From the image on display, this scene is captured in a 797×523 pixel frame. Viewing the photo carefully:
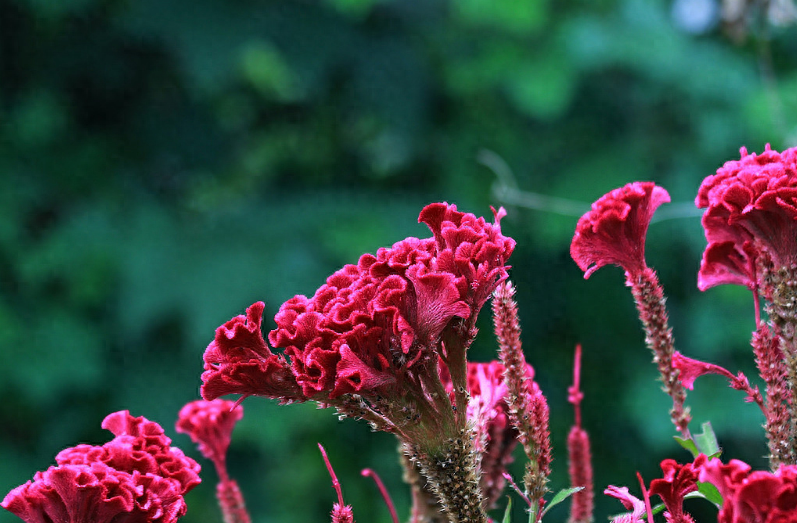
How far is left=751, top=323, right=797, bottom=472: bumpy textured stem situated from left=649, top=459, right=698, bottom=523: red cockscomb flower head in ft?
0.34

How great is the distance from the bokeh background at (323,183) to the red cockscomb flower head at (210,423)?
2.85 meters

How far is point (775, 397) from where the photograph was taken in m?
0.65

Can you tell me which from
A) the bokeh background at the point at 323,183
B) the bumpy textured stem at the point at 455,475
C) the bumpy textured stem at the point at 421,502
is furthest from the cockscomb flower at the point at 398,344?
the bokeh background at the point at 323,183

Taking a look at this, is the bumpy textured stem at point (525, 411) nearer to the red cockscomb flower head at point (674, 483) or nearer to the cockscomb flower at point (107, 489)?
the red cockscomb flower head at point (674, 483)

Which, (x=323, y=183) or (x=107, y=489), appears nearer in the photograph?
(x=107, y=489)

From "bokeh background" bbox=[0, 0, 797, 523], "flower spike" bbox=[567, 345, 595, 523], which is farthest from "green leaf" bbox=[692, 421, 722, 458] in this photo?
"bokeh background" bbox=[0, 0, 797, 523]

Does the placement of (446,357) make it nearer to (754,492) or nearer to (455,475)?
(455,475)

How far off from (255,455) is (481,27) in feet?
9.17

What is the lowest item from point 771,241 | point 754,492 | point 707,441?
point 754,492

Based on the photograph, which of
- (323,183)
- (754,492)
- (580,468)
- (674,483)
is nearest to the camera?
(754,492)

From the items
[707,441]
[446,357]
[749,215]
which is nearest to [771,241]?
[749,215]

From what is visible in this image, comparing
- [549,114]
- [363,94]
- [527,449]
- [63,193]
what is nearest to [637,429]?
[549,114]

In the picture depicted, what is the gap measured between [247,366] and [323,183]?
4.32 meters

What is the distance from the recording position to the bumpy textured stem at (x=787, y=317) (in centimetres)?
65
